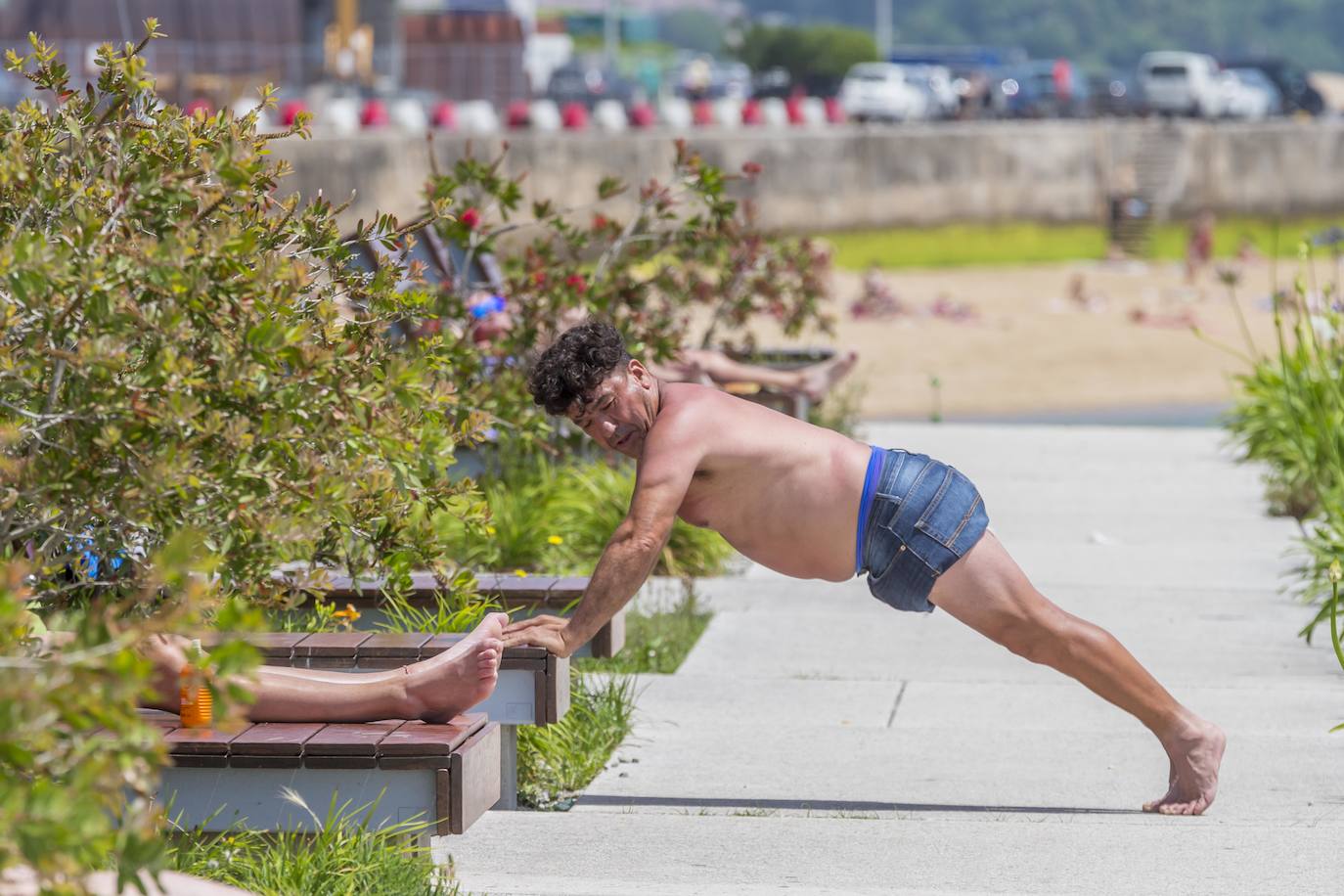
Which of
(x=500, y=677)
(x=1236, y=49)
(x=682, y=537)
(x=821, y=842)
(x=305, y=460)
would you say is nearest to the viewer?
(x=305, y=460)

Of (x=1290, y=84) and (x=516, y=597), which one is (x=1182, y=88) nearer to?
(x=1290, y=84)

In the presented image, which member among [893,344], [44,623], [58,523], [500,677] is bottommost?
[893,344]

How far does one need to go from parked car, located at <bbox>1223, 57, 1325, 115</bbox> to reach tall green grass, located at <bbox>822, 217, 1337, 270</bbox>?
9.72 meters

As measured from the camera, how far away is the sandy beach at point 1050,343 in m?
27.3

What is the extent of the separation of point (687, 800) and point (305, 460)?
2.20 metres

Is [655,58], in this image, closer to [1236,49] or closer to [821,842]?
[1236,49]

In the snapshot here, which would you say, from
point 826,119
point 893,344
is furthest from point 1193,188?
point 893,344

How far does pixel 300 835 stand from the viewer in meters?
4.48

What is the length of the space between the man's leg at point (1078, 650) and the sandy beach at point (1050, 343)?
56.6 feet

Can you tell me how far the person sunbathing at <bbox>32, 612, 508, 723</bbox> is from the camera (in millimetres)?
4617

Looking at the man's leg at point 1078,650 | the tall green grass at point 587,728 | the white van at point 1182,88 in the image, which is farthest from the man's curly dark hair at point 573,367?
the white van at point 1182,88

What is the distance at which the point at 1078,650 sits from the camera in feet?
16.9

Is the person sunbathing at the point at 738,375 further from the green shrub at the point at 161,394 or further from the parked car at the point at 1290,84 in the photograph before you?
the parked car at the point at 1290,84

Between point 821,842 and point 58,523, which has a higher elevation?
point 58,523
